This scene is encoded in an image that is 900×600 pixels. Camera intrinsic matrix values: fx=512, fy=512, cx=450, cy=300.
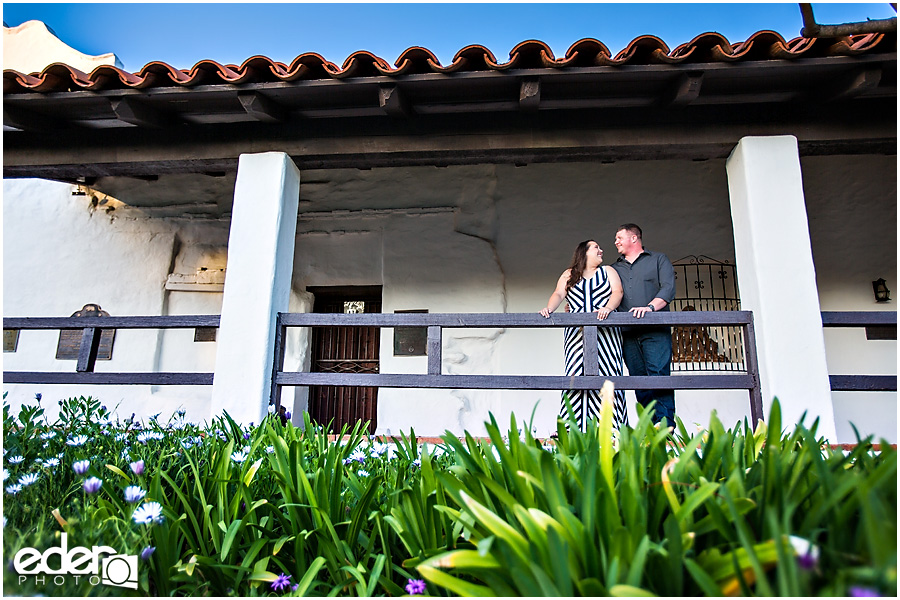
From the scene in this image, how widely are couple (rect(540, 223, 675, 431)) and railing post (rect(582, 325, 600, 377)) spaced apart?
0.06m

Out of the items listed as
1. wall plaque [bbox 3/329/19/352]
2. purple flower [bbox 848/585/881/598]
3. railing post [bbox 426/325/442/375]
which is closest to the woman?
railing post [bbox 426/325/442/375]

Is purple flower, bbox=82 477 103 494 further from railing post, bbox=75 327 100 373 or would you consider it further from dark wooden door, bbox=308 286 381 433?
dark wooden door, bbox=308 286 381 433

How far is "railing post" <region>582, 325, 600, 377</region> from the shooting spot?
3.07m

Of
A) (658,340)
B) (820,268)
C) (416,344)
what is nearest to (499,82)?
(658,340)

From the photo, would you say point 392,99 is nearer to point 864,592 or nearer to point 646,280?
point 646,280

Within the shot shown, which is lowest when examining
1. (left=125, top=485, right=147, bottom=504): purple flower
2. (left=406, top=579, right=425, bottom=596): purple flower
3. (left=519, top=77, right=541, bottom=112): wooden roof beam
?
(left=406, top=579, right=425, bottom=596): purple flower

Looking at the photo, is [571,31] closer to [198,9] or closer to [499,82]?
[499,82]

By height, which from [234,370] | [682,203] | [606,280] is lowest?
[234,370]

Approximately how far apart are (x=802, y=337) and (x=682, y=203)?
8.50 feet

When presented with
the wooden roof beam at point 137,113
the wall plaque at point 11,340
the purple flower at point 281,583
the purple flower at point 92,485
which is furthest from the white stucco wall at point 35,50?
the purple flower at point 281,583

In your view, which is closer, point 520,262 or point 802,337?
point 802,337

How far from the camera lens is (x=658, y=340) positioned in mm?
3270

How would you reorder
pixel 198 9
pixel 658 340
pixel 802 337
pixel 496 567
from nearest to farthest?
pixel 496 567 < pixel 198 9 < pixel 802 337 < pixel 658 340

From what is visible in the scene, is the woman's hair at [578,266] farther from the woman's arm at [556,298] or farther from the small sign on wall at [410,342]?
the small sign on wall at [410,342]
